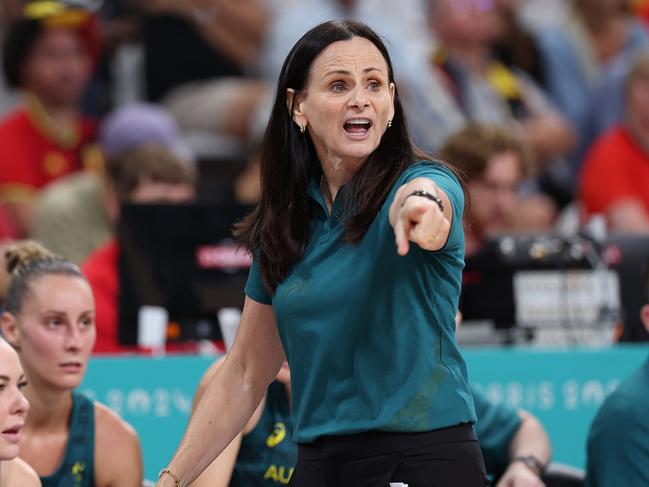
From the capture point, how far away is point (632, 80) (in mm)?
7219

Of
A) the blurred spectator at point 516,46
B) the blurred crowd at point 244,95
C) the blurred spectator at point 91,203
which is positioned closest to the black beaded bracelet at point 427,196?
the blurred spectator at point 91,203

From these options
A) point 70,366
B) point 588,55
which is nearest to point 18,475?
point 70,366

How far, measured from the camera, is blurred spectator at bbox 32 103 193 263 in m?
6.28

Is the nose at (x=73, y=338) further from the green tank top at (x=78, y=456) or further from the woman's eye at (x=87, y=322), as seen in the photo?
the green tank top at (x=78, y=456)

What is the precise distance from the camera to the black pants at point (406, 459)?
2883mm

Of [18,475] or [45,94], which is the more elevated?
[45,94]

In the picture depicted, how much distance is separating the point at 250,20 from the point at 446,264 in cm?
492

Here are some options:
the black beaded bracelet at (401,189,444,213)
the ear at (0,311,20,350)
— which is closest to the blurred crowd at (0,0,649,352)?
the ear at (0,311,20,350)

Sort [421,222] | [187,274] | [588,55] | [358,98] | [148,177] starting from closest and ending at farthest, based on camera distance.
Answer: [421,222], [358,98], [187,274], [148,177], [588,55]

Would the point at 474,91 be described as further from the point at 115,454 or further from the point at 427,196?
the point at 427,196

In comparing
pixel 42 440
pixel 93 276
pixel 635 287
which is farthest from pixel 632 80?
pixel 42 440

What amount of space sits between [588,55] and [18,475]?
18.4 feet

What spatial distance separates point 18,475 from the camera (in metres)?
3.69

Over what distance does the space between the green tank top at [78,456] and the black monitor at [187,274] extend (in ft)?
3.97
